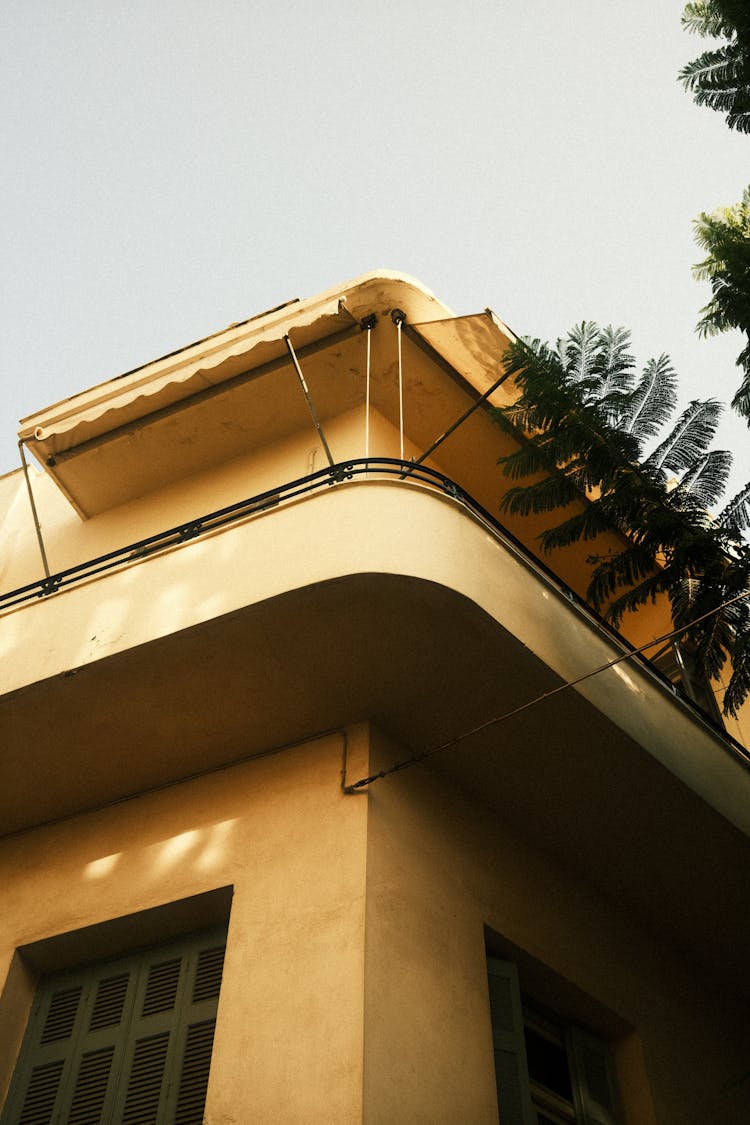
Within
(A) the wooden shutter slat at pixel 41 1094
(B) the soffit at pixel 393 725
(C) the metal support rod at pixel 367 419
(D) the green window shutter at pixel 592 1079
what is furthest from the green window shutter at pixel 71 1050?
(C) the metal support rod at pixel 367 419

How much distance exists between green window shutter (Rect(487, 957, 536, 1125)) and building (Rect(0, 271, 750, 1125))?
2cm

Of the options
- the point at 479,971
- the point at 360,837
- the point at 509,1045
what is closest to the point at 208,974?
the point at 360,837

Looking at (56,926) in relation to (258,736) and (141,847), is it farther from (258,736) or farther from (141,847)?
(258,736)

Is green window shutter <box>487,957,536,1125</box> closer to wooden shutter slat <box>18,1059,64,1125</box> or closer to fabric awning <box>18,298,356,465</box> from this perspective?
wooden shutter slat <box>18,1059,64,1125</box>

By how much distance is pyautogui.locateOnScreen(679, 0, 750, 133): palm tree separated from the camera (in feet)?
25.3

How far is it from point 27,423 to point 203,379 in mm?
1843

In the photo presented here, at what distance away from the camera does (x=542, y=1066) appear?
23.5ft

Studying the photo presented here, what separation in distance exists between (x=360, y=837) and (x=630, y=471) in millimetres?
3561

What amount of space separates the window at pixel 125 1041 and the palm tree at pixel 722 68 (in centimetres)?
675

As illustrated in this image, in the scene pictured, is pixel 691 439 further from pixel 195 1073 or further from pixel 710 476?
pixel 195 1073

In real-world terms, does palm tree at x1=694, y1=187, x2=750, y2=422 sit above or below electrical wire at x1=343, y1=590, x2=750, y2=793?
above

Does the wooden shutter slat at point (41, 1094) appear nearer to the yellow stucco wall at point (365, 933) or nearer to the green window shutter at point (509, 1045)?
the yellow stucco wall at point (365, 933)

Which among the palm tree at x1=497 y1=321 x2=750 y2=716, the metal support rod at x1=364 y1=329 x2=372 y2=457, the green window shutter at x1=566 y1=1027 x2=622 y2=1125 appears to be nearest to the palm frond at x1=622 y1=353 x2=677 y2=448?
the palm tree at x1=497 y1=321 x2=750 y2=716

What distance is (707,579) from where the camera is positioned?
778 centimetres
